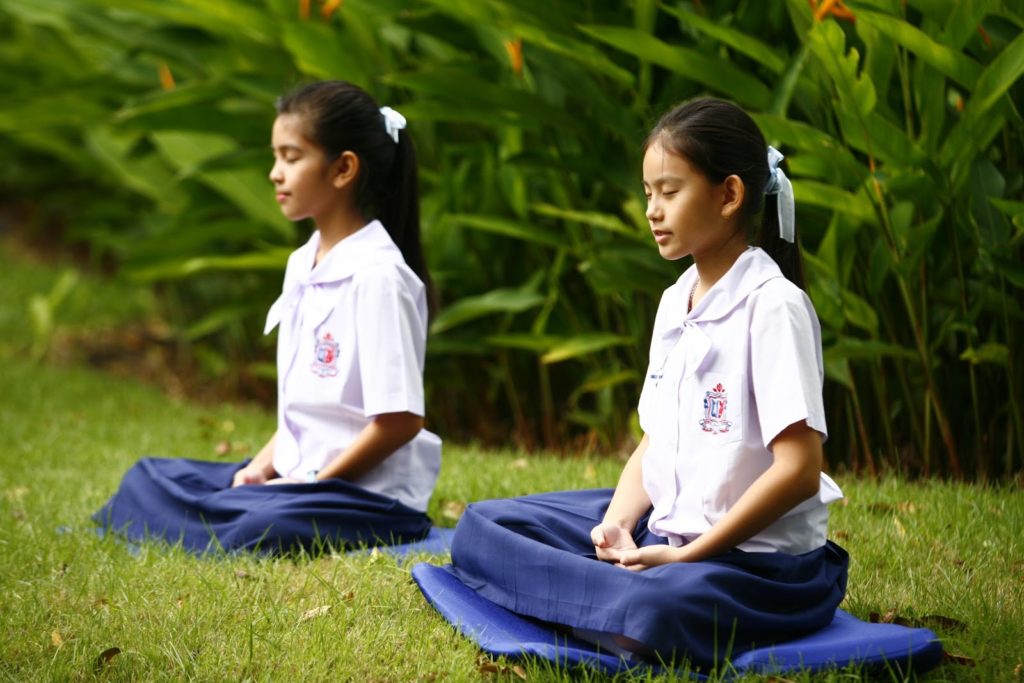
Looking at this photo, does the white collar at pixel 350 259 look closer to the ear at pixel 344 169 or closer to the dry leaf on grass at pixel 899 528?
the ear at pixel 344 169

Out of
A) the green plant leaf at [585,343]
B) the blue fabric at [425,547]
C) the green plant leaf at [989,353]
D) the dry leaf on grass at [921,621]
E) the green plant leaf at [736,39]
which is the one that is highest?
the green plant leaf at [736,39]

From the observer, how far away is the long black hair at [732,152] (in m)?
2.34

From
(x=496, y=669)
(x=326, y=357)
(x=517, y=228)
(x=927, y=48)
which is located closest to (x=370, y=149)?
(x=326, y=357)

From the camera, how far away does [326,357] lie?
3.27 m

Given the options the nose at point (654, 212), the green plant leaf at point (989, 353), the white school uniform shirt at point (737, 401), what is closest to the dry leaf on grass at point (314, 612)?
the white school uniform shirt at point (737, 401)

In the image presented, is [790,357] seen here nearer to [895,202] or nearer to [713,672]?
[713,672]

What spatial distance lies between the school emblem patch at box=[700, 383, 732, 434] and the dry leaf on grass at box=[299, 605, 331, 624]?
0.86m

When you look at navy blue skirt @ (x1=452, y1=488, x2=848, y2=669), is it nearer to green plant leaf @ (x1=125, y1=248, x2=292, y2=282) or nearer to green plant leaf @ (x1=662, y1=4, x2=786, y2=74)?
green plant leaf @ (x1=662, y1=4, x2=786, y2=74)

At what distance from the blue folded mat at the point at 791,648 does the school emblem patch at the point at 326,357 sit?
95cm

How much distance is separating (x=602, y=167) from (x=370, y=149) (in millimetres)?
960

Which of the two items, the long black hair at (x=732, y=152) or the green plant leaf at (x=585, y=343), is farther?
the green plant leaf at (x=585, y=343)

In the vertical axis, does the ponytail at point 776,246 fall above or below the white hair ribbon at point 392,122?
above

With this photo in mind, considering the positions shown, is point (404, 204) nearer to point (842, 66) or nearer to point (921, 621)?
Answer: point (842, 66)

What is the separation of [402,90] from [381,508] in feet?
6.59
